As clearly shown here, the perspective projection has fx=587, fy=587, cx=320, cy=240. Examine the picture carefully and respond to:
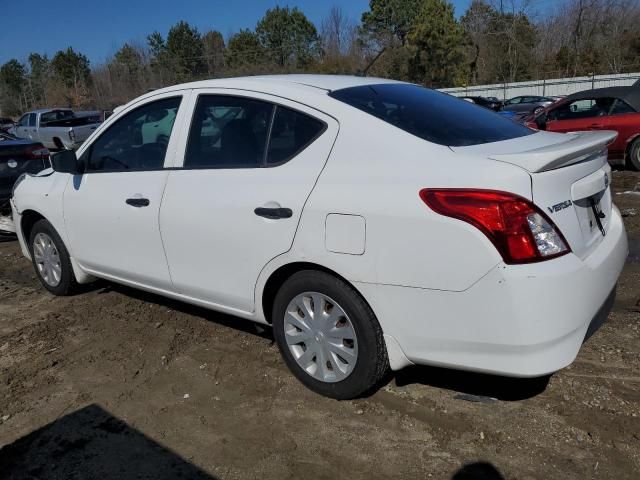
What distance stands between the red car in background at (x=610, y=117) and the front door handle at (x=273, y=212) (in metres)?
8.81

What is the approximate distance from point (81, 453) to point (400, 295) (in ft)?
5.76

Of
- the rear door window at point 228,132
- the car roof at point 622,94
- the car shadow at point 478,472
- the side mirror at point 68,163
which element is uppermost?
the rear door window at point 228,132

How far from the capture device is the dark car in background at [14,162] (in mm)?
7773

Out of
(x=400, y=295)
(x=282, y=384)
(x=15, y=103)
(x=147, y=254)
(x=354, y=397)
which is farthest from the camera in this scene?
(x=15, y=103)

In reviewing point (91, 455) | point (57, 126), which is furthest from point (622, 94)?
point (57, 126)

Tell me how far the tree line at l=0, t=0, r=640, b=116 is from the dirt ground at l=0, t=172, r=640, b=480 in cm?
4730

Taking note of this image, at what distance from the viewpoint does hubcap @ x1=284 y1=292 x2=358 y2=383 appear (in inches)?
118

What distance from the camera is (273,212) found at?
3.07m

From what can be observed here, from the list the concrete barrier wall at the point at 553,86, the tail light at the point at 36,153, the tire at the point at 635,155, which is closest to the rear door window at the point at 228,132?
the tail light at the point at 36,153

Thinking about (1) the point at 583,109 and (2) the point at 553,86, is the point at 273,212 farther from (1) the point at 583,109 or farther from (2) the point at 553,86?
(2) the point at 553,86

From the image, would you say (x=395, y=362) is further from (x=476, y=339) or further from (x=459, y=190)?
(x=459, y=190)

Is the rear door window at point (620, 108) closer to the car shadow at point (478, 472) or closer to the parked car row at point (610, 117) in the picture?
the parked car row at point (610, 117)

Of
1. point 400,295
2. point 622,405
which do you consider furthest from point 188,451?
point 622,405

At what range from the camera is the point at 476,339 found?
258 centimetres
